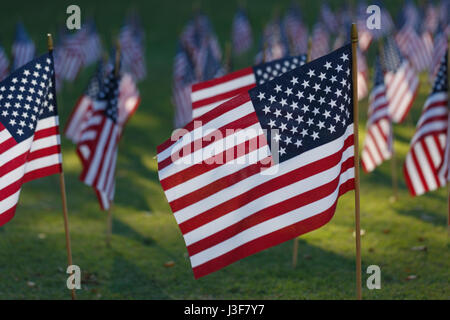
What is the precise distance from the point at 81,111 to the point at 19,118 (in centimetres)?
558

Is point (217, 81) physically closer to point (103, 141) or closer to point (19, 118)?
point (103, 141)

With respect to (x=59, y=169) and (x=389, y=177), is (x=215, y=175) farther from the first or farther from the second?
(x=389, y=177)

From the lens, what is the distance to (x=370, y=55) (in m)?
27.8

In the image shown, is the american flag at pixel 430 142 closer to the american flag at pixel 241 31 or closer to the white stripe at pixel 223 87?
the white stripe at pixel 223 87

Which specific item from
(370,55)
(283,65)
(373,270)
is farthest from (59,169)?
(370,55)

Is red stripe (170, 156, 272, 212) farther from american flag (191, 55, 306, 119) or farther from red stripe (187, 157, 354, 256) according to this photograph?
american flag (191, 55, 306, 119)

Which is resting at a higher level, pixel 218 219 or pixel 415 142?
pixel 415 142

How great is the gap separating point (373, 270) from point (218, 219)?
132 inches

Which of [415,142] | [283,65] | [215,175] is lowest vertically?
[215,175]

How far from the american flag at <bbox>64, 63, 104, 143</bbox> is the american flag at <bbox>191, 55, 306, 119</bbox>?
374 centimetres

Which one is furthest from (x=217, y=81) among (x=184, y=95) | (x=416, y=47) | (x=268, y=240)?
(x=416, y=47)

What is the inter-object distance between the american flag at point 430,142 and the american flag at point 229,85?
6.34ft

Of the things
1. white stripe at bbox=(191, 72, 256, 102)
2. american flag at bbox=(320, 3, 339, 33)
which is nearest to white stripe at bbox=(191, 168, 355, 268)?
white stripe at bbox=(191, 72, 256, 102)

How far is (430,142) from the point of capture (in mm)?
8594
